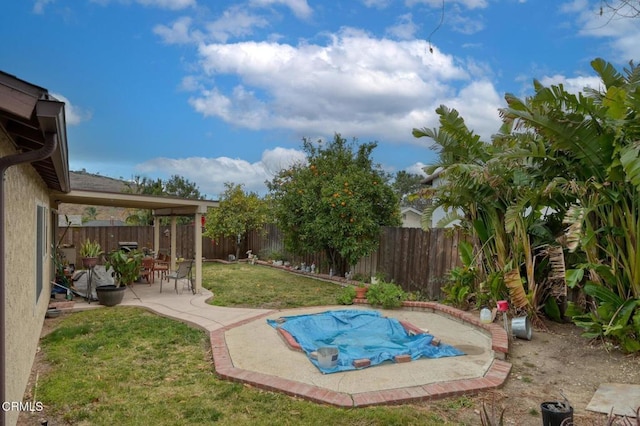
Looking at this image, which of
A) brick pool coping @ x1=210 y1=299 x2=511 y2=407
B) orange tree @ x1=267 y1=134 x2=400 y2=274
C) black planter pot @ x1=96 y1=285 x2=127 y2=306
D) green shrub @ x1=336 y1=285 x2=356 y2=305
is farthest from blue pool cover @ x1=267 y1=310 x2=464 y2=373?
orange tree @ x1=267 y1=134 x2=400 y2=274

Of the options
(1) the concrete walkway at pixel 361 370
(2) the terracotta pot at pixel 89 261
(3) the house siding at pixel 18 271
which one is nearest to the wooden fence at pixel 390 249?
(1) the concrete walkway at pixel 361 370

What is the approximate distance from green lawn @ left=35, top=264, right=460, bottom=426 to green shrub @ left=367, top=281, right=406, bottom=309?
3.62 metres

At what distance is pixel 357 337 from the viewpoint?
638 cm

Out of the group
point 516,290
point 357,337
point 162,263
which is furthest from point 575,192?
point 162,263

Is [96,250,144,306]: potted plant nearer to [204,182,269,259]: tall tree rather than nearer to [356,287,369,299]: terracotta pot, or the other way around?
[356,287,369,299]: terracotta pot

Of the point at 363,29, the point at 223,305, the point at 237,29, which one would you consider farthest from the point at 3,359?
the point at 237,29

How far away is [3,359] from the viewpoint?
108 inches

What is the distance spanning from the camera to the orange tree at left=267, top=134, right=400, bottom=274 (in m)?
11.8

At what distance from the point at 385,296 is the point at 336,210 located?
12.9ft

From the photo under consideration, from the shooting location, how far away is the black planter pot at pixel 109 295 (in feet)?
28.2

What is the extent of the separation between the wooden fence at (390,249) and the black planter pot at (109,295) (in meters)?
4.11

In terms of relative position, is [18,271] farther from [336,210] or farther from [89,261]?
[336,210]

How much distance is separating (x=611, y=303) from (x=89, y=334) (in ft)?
25.2

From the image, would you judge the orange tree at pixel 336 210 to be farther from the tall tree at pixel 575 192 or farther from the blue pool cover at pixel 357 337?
the tall tree at pixel 575 192
